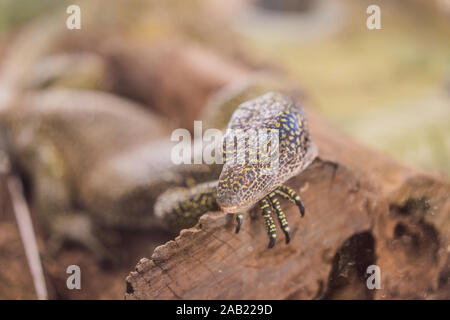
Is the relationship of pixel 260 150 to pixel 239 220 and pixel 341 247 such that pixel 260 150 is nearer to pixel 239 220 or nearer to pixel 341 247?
pixel 239 220

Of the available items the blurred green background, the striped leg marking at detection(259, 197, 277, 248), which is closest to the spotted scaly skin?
the striped leg marking at detection(259, 197, 277, 248)

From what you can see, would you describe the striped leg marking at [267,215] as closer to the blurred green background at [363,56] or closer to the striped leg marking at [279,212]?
the striped leg marking at [279,212]

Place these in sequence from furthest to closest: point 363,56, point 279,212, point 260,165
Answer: point 363,56, point 279,212, point 260,165

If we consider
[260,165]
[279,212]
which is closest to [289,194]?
[279,212]

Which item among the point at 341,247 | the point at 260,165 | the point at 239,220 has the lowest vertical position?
the point at 341,247

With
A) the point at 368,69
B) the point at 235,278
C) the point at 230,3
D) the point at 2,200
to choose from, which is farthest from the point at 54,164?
the point at 230,3

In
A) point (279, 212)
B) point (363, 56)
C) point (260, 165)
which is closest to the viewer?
point (260, 165)
